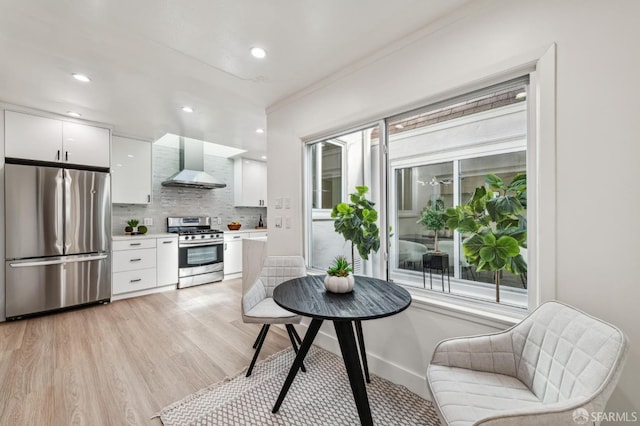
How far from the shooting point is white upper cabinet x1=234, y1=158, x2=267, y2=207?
5535 millimetres

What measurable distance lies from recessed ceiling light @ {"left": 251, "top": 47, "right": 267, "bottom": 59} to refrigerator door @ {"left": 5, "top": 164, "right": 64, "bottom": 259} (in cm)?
299

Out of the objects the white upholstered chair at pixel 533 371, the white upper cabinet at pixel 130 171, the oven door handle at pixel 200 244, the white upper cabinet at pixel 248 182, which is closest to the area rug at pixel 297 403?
the white upholstered chair at pixel 533 371

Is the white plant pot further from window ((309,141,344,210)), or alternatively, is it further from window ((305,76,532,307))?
window ((309,141,344,210))

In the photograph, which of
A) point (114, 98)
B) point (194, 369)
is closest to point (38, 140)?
point (114, 98)

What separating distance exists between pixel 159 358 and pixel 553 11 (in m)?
3.52

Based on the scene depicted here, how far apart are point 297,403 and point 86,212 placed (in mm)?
3541

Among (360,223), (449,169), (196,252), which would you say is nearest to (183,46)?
(360,223)

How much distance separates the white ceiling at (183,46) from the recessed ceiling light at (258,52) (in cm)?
5

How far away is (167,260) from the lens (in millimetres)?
4223

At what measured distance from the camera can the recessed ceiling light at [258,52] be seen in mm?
2000

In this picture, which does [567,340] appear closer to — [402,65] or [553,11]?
[553,11]

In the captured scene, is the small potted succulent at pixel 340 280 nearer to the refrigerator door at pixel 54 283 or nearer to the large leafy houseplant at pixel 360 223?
the large leafy houseplant at pixel 360 223

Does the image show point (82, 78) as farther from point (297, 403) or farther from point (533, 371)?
point (533, 371)

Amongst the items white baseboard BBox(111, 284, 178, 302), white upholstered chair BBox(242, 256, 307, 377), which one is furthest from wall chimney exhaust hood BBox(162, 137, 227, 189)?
white upholstered chair BBox(242, 256, 307, 377)
